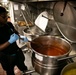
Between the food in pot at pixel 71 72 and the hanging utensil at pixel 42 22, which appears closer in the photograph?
the food in pot at pixel 71 72

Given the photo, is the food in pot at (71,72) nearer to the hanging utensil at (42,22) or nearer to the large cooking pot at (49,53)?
the large cooking pot at (49,53)

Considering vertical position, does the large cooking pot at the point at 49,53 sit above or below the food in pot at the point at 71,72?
above

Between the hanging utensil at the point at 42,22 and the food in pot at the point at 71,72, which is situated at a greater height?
the hanging utensil at the point at 42,22

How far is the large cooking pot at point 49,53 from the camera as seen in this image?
3.65 ft

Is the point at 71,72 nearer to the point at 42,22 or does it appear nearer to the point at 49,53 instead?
the point at 49,53

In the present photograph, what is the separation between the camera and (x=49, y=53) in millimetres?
1384

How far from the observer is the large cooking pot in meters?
1.11

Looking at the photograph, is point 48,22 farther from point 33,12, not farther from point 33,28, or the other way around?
point 33,12

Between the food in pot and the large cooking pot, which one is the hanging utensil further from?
the food in pot

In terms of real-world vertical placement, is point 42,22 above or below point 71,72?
above

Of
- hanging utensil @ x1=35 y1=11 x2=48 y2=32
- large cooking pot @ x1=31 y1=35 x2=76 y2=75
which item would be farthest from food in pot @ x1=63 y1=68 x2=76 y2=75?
hanging utensil @ x1=35 y1=11 x2=48 y2=32

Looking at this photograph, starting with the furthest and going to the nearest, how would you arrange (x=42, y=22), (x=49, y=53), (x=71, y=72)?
(x=42, y=22) < (x=49, y=53) < (x=71, y=72)

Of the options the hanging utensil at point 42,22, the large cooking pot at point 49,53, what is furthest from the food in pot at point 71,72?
the hanging utensil at point 42,22

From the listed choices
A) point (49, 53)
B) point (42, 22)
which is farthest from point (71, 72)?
point (42, 22)
